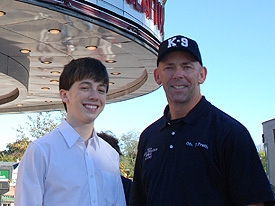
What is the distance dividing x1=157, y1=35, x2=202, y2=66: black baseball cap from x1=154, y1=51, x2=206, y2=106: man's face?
0.02 m

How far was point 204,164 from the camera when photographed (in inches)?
Answer: 97.1

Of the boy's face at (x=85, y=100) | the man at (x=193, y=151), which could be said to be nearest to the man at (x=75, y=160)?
the boy's face at (x=85, y=100)

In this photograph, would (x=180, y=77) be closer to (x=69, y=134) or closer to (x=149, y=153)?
(x=149, y=153)

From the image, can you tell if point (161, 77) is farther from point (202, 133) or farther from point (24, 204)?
point (24, 204)

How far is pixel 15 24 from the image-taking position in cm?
857

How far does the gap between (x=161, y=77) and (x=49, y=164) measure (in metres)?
0.83

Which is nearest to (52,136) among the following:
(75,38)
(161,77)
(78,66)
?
(78,66)

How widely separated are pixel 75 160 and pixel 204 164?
82 cm

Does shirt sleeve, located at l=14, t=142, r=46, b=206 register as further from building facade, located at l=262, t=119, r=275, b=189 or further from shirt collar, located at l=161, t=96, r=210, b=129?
building facade, located at l=262, t=119, r=275, b=189

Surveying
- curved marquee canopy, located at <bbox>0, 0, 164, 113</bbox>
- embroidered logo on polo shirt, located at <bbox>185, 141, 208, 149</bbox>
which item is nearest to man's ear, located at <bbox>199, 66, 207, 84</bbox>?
embroidered logo on polo shirt, located at <bbox>185, 141, 208, 149</bbox>

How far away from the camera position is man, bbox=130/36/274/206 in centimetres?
236

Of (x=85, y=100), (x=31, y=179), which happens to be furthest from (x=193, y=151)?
(x=31, y=179)

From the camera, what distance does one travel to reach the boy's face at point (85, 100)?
112 inches

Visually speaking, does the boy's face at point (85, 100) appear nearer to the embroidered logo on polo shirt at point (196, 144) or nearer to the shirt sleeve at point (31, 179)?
the shirt sleeve at point (31, 179)
